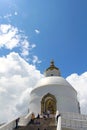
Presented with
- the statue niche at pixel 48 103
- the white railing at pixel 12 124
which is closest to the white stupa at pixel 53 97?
the statue niche at pixel 48 103

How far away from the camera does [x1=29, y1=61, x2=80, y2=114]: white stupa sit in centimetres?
3656

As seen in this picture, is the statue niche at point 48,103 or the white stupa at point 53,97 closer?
the statue niche at point 48,103

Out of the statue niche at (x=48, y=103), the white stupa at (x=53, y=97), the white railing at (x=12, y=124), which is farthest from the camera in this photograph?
the white stupa at (x=53, y=97)

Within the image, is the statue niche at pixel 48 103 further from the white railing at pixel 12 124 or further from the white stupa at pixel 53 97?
the white railing at pixel 12 124

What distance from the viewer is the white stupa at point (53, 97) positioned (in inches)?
1439

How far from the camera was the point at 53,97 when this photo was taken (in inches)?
1458

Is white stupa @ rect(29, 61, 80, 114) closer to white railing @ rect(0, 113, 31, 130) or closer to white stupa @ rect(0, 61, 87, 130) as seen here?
white stupa @ rect(0, 61, 87, 130)

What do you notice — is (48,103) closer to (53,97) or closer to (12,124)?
(53,97)

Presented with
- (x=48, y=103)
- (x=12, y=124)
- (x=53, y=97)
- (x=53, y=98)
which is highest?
(x=53, y=97)

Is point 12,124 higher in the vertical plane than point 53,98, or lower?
lower

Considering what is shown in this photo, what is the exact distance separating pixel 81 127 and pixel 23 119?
24.1ft

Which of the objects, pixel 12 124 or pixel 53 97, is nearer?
pixel 12 124

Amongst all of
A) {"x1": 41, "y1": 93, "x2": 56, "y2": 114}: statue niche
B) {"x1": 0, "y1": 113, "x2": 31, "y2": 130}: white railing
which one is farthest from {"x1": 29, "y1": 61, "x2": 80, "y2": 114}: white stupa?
{"x1": 0, "y1": 113, "x2": 31, "y2": 130}: white railing

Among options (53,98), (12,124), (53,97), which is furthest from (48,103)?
(12,124)
